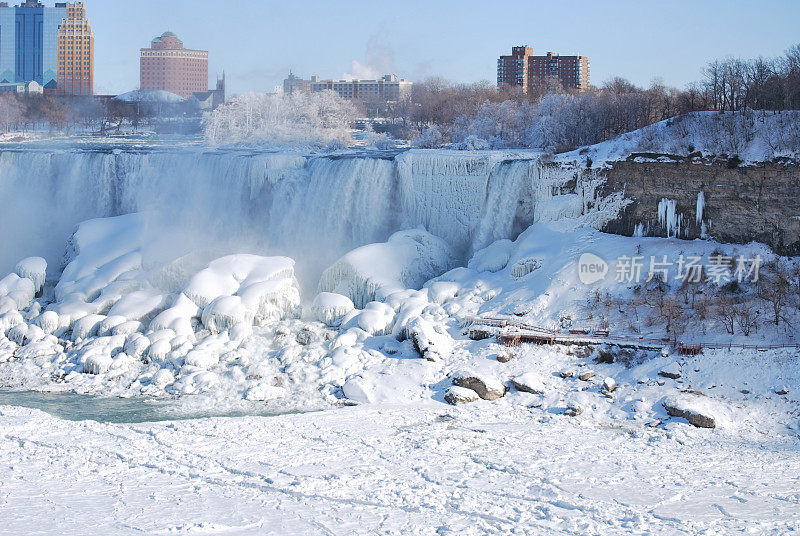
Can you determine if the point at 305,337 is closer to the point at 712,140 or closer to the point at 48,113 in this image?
the point at 712,140

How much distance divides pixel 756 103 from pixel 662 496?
1695 centimetres

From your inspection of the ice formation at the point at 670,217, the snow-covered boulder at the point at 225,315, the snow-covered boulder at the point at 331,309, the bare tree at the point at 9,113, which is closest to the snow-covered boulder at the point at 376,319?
the snow-covered boulder at the point at 331,309

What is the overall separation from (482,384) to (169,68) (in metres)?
117

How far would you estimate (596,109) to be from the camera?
1375 inches

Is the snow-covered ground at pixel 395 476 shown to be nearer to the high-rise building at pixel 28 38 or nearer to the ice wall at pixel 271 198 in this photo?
the ice wall at pixel 271 198

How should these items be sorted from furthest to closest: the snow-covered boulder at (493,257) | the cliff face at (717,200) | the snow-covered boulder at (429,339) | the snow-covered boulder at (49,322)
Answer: the snow-covered boulder at (493,257), the snow-covered boulder at (49,322), the cliff face at (717,200), the snow-covered boulder at (429,339)

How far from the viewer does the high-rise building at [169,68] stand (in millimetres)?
123312

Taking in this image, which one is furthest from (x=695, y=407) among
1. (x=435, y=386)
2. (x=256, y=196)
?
(x=256, y=196)

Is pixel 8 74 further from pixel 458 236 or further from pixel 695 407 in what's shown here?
pixel 695 407

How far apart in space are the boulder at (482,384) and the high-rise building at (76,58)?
119 m

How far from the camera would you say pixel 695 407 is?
51.2 feet

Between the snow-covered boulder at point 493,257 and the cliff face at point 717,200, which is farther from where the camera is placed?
the snow-covered boulder at point 493,257

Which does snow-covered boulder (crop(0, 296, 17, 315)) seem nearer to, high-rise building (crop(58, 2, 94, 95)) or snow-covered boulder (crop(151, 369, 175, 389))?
snow-covered boulder (crop(151, 369, 175, 389))
